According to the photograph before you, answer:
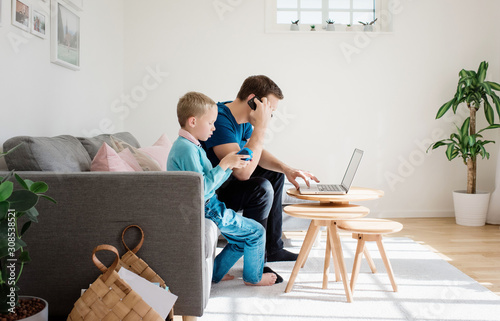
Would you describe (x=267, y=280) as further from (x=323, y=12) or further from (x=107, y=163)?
(x=323, y=12)

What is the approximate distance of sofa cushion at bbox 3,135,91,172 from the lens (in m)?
1.74

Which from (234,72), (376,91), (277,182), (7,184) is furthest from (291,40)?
(7,184)

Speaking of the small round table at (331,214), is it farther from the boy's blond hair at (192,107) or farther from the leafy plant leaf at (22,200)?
the leafy plant leaf at (22,200)

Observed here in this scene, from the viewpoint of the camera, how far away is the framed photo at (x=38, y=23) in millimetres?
2354

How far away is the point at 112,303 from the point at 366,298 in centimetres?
123

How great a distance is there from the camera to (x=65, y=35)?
2.75m

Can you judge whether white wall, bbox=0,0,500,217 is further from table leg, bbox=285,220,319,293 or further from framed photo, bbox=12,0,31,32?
table leg, bbox=285,220,319,293

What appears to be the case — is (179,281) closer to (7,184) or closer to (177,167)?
(177,167)

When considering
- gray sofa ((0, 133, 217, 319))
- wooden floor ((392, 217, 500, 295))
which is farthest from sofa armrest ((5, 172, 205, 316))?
wooden floor ((392, 217, 500, 295))

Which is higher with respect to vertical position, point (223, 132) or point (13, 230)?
point (223, 132)

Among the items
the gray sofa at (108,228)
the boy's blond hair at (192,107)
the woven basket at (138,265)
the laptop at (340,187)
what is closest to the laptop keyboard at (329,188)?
the laptop at (340,187)

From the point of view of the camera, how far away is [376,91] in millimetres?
4250

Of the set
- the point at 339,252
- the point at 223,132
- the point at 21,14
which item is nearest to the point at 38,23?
the point at 21,14

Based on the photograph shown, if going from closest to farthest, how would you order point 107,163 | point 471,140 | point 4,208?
point 4,208 → point 107,163 → point 471,140
